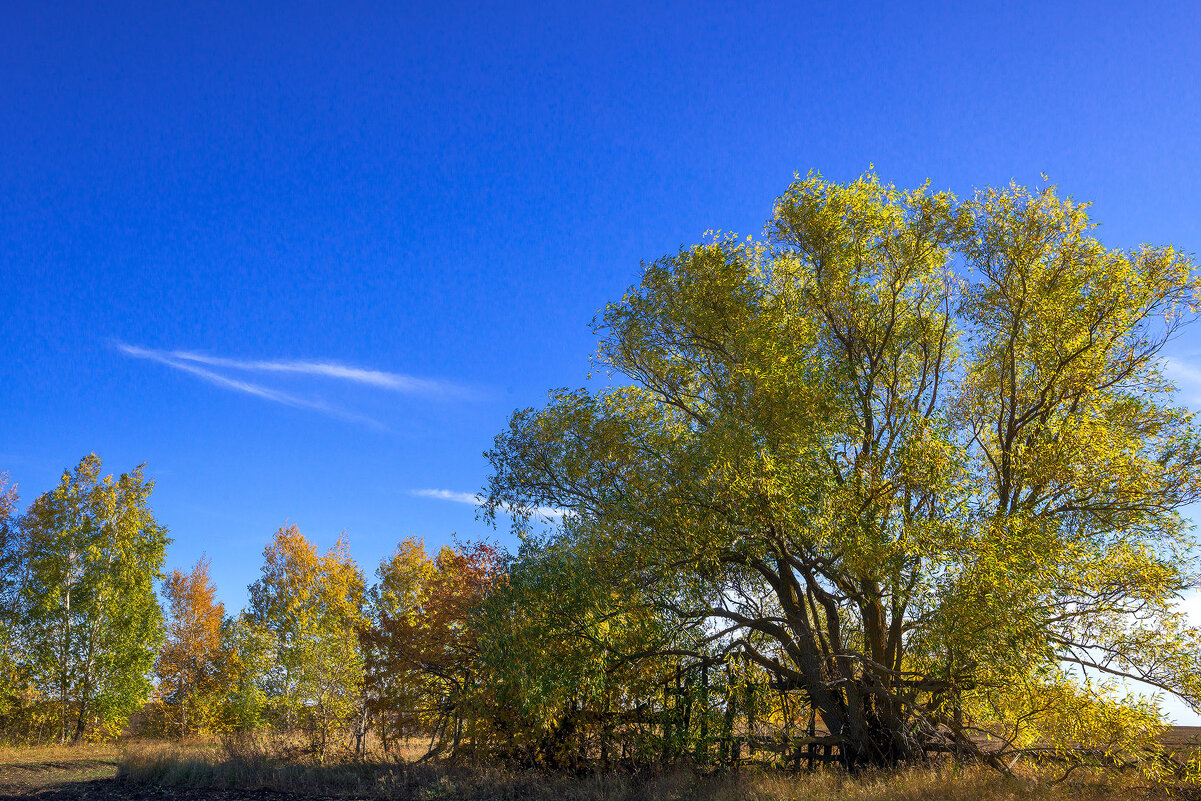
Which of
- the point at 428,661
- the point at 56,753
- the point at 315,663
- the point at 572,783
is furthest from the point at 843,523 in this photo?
the point at 56,753

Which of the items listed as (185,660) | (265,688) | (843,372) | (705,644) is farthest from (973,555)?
(185,660)

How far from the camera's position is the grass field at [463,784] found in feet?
39.5

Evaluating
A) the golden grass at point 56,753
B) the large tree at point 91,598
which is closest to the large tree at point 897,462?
the golden grass at point 56,753

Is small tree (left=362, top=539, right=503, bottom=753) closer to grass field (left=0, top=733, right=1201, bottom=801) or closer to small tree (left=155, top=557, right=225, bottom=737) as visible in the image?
grass field (left=0, top=733, right=1201, bottom=801)

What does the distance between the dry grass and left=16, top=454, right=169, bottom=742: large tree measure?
10439 mm

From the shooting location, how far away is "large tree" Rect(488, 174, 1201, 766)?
40.4 feet

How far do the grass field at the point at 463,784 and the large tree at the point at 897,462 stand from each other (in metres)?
1.24

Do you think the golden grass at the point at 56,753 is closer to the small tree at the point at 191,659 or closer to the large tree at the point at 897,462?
the small tree at the point at 191,659

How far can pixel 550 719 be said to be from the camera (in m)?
16.6

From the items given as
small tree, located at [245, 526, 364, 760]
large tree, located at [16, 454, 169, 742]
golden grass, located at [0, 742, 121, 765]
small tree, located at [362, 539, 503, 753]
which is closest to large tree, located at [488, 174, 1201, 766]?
small tree, located at [362, 539, 503, 753]

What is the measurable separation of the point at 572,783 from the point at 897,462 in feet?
33.2

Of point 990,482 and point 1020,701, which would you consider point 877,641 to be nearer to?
point 1020,701

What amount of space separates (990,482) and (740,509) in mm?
6807

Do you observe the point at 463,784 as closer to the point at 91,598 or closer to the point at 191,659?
the point at 91,598
